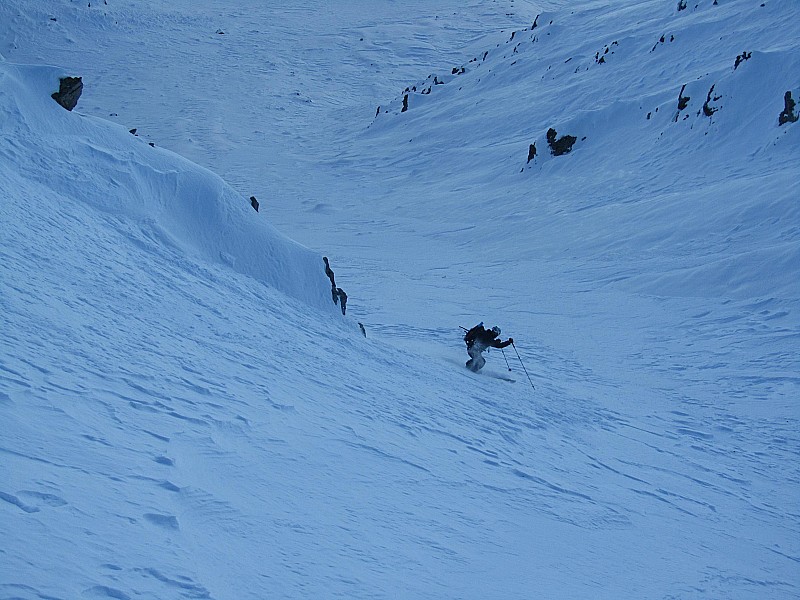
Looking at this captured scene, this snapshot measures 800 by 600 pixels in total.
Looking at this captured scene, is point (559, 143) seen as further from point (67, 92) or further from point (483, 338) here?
point (67, 92)

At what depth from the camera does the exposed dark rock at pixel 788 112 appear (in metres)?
13.8

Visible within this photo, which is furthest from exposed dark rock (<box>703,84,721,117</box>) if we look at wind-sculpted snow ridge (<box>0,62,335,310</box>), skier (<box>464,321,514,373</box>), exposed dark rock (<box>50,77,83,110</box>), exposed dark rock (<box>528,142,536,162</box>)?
exposed dark rock (<box>50,77,83,110</box>)

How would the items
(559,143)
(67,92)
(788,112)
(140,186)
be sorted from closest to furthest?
(140,186), (67,92), (788,112), (559,143)

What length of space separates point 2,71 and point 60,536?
6.14 m

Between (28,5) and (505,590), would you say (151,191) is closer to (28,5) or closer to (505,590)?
(505,590)

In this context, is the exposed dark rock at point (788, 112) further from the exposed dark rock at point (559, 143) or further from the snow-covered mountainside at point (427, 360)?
the exposed dark rock at point (559, 143)

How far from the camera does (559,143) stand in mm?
17281

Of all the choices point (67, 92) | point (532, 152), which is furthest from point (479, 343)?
point (532, 152)

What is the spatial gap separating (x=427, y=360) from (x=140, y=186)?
341 cm

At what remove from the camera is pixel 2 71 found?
23.2 ft

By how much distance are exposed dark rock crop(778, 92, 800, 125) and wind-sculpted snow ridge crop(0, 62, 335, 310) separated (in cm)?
1044

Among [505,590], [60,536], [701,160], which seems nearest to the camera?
[60,536]

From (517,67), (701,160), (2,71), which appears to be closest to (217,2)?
(517,67)

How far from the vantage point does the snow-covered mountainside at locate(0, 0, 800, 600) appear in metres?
2.99
